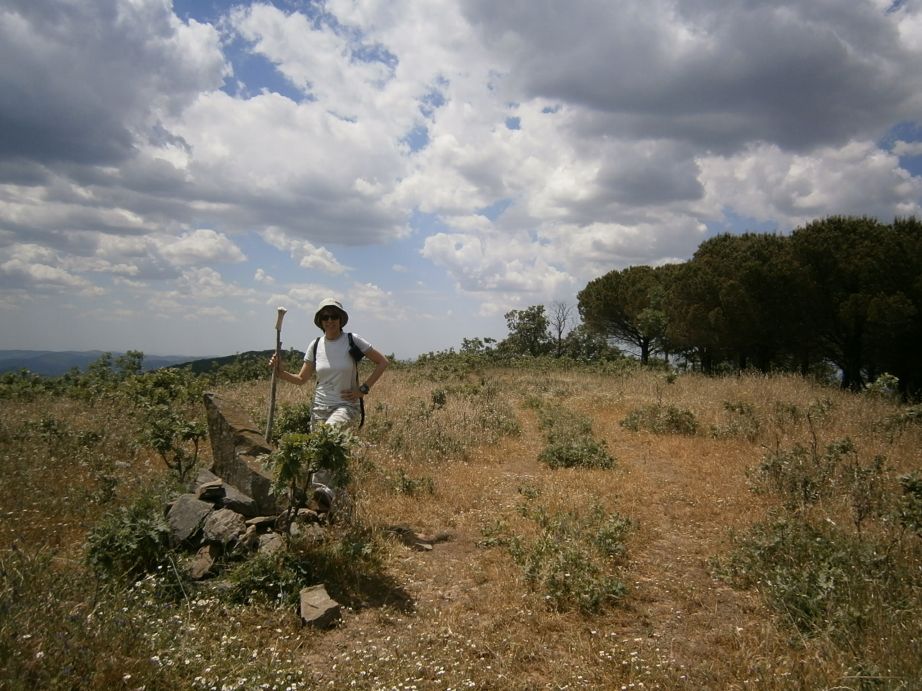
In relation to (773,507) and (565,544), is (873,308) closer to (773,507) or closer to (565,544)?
(773,507)

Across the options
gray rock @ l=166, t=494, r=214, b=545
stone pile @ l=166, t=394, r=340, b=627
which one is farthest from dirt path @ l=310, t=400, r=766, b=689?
gray rock @ l=166, t=494, r=214, b=545

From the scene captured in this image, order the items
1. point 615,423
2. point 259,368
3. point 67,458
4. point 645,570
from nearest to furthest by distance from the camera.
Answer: point 645,570
point 67,458
point 615,423
point 259,368

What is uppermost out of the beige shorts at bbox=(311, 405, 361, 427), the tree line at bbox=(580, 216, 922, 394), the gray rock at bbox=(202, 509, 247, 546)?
the tree line at bbox=(580, 216, 922, 394)

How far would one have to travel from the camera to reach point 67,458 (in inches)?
237

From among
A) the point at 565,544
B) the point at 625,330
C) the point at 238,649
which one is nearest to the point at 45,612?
the point at 238,649

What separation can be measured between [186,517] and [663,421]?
8.54m

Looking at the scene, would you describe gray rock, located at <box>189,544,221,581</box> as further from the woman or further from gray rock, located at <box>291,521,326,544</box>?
the woman

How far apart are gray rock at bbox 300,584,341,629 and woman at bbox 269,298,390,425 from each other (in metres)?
1.92

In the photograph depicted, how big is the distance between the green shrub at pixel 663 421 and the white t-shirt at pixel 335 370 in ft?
22.2

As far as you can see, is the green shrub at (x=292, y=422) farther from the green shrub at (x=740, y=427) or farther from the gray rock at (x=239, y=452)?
the green shrub at (x=740, y=427)

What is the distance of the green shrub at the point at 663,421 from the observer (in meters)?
9.90

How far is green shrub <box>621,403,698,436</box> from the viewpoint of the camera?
990cm

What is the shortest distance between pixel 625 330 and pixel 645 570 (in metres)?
29.6

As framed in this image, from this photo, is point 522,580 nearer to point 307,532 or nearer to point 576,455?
point 307,532
